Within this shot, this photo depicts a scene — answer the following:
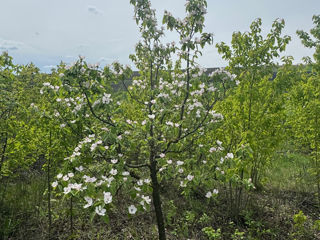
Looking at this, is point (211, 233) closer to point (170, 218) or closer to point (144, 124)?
point (170, 218)

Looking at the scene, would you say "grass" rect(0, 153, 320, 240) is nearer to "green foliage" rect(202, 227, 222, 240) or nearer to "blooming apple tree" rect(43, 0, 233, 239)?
"green foliage" rect(202, 227, 222, 240)

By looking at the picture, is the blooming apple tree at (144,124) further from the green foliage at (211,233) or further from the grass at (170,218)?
the grass at (170,218)

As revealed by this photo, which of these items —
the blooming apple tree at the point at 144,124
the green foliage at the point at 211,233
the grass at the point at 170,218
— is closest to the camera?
the blooming apple tree at the point at 144,124

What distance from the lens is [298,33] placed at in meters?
8.91

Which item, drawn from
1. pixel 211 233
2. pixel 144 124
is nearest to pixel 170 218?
pixel 211 233

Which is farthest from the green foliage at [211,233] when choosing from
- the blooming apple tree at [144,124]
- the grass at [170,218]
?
the blooming apple tree at [144,124]

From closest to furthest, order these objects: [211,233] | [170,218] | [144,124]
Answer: [144,124] → [211,233] → [170,218]

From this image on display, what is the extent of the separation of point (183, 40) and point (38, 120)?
7.25 ft

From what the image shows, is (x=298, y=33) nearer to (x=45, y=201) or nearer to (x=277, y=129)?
(x=277, y=129)

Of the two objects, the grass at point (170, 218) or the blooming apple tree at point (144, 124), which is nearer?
the blooming apple tree at point (144, 124)

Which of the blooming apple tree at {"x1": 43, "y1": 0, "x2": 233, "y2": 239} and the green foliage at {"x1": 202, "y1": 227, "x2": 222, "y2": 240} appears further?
the green foliage at {"x1": 202, "y1": 227, "x2": 222, "y2": 240}

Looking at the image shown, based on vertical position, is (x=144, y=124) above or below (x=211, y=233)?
above

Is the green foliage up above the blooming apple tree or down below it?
below

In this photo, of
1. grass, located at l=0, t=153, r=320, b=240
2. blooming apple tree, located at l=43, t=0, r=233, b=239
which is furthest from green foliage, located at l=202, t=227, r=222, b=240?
blooming apple tree, located at l=43, t=0, r=233, b=239
